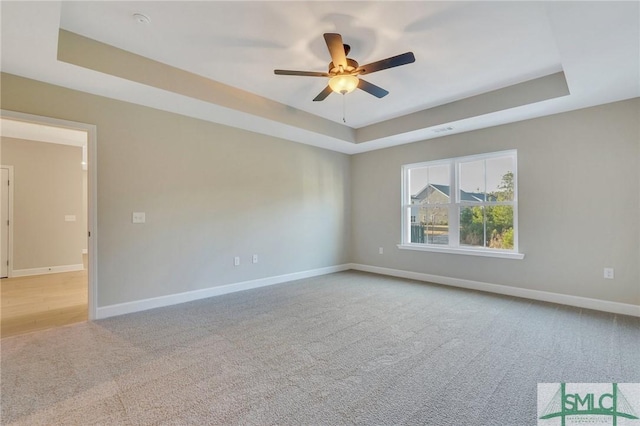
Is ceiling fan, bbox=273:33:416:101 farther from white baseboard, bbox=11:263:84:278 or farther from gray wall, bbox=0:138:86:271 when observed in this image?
white baseboard, bbox=11:263:84:278

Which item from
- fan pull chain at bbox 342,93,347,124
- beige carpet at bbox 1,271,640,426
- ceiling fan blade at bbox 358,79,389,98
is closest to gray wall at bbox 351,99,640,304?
beige carpet at bbox 1,271,640,426

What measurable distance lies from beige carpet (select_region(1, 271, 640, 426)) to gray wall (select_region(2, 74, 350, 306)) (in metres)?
0.61

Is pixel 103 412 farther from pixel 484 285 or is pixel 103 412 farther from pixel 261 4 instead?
pixel 484 285

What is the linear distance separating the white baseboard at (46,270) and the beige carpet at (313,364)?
403cm

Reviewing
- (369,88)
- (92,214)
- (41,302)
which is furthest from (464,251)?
(41,302)

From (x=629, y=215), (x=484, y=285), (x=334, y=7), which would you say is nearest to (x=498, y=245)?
(x=484, y=285)

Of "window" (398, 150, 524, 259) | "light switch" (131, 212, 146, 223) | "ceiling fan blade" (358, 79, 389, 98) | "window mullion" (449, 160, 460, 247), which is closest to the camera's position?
"ceiling fan blade" (358, 79, 389, 98)

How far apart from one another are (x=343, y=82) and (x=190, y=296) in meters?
3.33

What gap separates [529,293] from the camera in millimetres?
4031

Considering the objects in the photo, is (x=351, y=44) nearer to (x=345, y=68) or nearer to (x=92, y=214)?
(x=345, y=68)

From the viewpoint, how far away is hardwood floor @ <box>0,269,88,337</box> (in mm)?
3164

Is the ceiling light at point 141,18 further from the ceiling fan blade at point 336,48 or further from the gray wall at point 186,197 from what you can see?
the ceiling fan blade at point 336,48

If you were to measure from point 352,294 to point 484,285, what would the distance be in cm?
205

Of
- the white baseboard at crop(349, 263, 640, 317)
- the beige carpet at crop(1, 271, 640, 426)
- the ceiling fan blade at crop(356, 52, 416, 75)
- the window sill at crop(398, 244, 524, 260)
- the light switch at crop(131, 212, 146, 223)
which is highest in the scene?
the ceiling fan blade at crop(356, 52, 416, 75)
